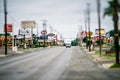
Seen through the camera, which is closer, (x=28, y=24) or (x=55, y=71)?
(x=55, y=71)

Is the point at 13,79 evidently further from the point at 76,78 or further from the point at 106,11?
the point at 106,11

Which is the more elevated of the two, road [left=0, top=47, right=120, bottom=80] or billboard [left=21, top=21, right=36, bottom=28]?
billboard [left=21, top=21, right=36, bottom=28]

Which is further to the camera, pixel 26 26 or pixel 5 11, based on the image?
pixel 26 26

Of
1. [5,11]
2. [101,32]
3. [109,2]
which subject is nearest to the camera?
[109,2]

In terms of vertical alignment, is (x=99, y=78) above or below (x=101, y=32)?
below

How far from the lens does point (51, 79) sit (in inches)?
673

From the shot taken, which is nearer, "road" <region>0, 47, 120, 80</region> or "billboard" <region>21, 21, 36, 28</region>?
"road" <region>0, 47, 120, 80</region>

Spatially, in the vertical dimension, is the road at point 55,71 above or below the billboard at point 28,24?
below

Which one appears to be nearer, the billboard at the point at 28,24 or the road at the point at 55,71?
the road at the point at 55,71

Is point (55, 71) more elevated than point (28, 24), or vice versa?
point (28, 24)

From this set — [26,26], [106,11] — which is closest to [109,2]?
[106,11]

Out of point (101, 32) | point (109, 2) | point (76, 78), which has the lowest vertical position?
point (76, 78)

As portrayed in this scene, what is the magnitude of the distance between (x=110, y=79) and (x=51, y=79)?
11.0 feet

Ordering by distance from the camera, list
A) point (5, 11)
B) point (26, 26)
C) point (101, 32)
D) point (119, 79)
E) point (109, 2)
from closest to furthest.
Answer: point (119, 79)
point (109, 2)
point (101, 32)
point (5, 11)
point (26, 26)
